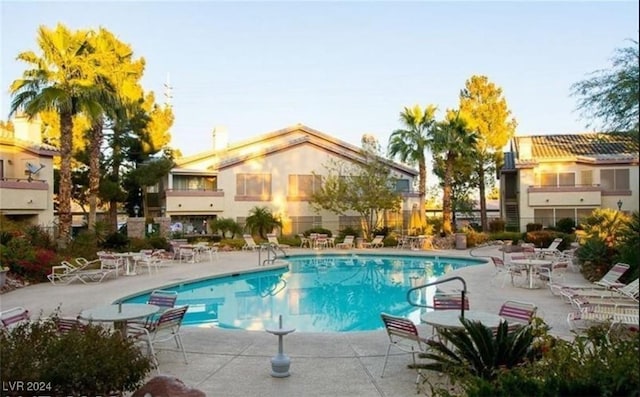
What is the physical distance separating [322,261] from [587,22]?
72.1ft

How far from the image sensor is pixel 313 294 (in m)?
17.0

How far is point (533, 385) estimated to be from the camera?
4223 mm

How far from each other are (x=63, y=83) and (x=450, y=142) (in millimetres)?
20896

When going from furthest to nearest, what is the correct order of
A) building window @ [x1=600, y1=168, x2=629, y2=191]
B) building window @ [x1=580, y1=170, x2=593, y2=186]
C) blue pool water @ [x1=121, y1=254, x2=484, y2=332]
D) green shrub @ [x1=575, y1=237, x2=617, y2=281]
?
building window @ [x1=580, y1=170, x2=593, y2=186]
building window @ [x1=600, y1=168, x2=629, y2=191]
green shrub @ [x1=575, y1=237, x2=617, y2=281]
blue pool water @ [x1=121, y1=254, x2=484, y2=332]

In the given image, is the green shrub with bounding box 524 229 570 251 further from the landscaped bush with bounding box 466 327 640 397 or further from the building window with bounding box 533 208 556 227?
the landscaped bush with bounding box 466 327 640 397

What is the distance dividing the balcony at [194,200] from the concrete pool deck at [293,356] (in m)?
18.4

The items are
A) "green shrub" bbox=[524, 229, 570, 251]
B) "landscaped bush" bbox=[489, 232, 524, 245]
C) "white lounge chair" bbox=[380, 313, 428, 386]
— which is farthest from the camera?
"landscaped bush" bbox=[489, 232, 524, 245]

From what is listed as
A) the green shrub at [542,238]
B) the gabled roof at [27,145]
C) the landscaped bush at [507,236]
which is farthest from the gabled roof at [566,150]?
the gabled roof at [27,145]

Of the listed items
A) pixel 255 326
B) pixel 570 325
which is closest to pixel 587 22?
pixel 570 325

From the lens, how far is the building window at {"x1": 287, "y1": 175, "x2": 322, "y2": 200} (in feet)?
117

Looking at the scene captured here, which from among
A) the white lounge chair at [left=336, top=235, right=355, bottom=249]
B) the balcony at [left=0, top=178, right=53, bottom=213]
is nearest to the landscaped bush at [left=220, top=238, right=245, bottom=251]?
the white lounge chair at [left=336, top=235, right=355, bottom=249]

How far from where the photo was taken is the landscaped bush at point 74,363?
508 cm

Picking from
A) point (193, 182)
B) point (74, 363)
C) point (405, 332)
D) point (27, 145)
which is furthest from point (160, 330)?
point (193, 182)

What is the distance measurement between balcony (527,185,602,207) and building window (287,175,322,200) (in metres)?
14.3
